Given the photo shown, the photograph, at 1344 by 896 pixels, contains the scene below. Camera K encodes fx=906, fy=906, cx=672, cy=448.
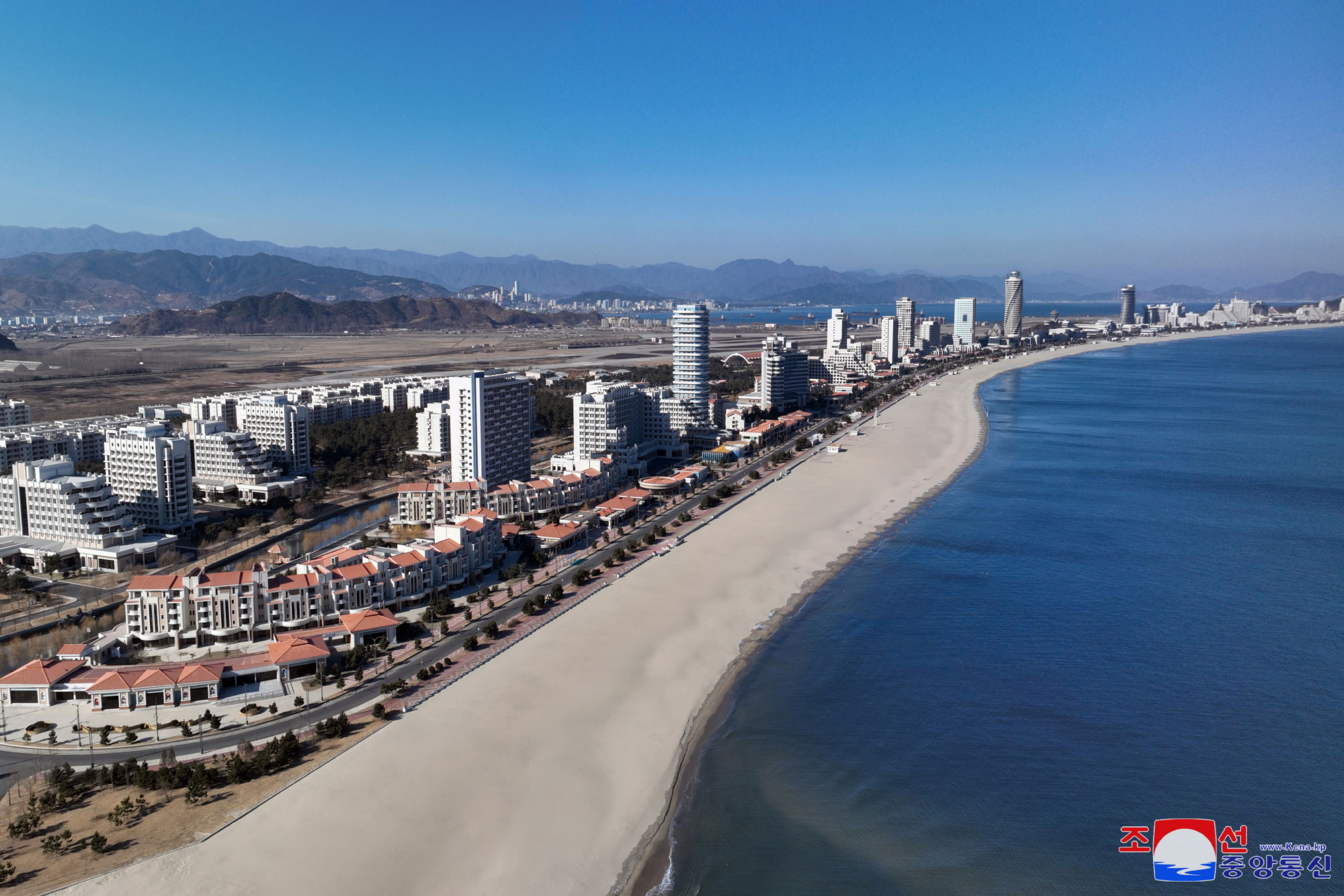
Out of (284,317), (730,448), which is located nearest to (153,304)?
(284,317)

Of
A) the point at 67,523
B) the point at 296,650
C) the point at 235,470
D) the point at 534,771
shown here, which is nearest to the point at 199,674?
the point at 296,650

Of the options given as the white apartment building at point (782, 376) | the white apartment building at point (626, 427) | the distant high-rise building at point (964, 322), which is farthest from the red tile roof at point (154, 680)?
the distant high-rise building at point (964, 322)

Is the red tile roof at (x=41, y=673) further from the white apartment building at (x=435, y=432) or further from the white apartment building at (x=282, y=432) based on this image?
the white apartment building at (x=435, y=432)

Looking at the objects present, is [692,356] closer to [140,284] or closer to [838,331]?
[838,331]

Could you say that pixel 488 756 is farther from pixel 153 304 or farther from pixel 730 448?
pixel 153 304
